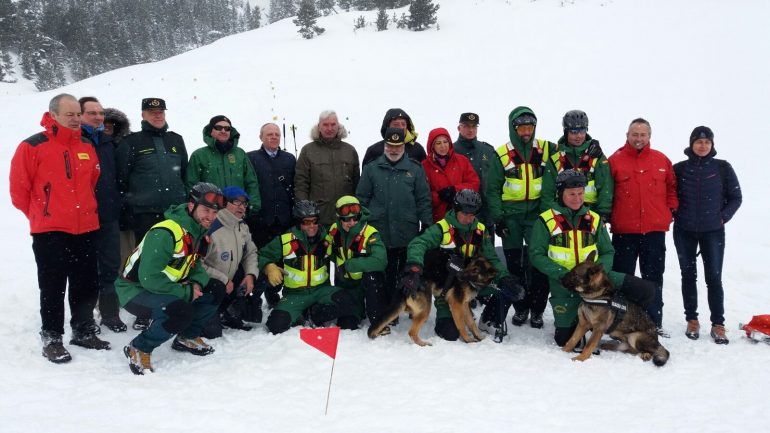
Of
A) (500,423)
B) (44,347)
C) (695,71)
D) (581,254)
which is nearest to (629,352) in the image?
(581,254)

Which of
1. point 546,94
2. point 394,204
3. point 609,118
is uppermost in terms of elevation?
point 546,94

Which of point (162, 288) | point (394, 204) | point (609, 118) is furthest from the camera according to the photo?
point (609, 118)

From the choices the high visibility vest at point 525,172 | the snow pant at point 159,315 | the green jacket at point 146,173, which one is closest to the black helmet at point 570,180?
the high visibility vest at point 525,172

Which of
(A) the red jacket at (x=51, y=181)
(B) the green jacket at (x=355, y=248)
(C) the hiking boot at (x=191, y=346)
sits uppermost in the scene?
(A) the red jacket at (x=51, y=181)

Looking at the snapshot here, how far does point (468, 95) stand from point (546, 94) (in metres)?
2.82

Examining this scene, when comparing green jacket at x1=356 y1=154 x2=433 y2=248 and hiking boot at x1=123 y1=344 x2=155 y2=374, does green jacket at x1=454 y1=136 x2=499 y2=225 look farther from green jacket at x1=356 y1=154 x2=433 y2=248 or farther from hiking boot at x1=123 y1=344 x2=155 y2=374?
hiking boot at x1=123 y1=344 x2=155 y2=374

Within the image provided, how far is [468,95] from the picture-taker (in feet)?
61.8

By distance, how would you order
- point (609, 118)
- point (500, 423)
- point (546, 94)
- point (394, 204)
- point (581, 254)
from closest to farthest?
point (500, 423) → point (581, 254) → point (394, 204) → point (609, 118) → point (546, 94)

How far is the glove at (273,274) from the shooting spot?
516 centimetres

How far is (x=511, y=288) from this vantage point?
Result: 477cm

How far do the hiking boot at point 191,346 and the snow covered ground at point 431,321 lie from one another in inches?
4.1

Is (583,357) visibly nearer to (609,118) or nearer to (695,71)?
(609,118)

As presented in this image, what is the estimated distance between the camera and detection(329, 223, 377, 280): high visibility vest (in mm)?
5211

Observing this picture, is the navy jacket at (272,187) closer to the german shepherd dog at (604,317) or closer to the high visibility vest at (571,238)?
the high visibility vest at (571,238)
